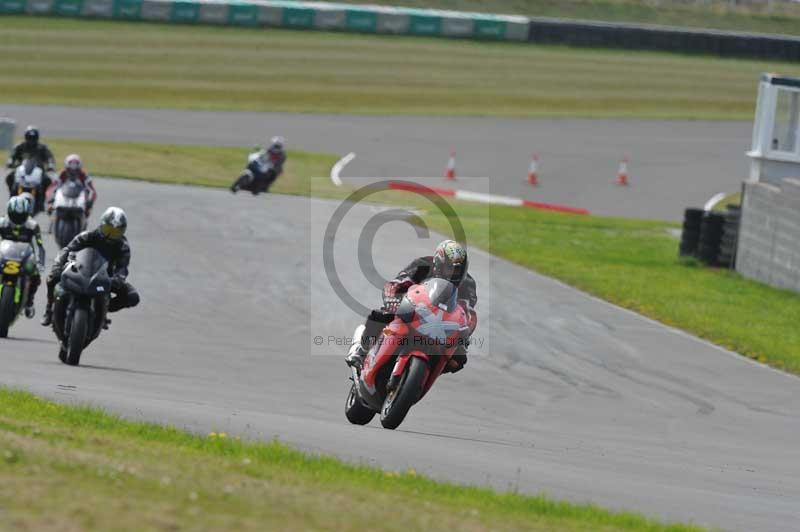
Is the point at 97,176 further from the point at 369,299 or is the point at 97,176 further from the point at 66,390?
the point at 66,390

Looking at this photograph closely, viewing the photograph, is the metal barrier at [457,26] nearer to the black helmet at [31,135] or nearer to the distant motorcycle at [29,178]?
the black helmet at [31,135]

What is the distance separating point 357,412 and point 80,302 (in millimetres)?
3212

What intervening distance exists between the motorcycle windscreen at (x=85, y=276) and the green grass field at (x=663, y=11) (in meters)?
56.2

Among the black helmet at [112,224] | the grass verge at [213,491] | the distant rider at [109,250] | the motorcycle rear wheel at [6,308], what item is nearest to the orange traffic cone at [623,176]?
the motorcycle rear wheel at [6,308]

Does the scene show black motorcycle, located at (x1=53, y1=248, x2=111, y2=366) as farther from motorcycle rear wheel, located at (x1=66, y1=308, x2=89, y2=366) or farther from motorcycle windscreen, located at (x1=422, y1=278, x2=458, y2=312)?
motorcycle windscreen, located at (x1=422, y1=278, x2=458, y2=312)

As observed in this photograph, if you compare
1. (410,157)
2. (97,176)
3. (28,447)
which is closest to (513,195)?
(410,157)

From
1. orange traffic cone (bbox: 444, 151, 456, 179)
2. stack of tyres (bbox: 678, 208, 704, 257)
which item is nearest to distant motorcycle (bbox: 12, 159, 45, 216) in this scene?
stack of tyres (bbox: 678, 208, 704, 257)

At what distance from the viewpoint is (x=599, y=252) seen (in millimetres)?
27094

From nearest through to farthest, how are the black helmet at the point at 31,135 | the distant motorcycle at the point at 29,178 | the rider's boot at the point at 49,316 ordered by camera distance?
the rider's boot at the point at 49,316
the distant motorcycle at the point at 29,178
the black helmet at the point at 31,135

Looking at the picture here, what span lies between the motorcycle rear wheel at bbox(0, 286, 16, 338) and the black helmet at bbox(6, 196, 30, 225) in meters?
0.79

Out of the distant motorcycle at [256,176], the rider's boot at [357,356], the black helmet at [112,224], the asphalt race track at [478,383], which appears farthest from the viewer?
the distant motorcycle at [256,176]

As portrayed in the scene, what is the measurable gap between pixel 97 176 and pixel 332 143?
40.1 ft

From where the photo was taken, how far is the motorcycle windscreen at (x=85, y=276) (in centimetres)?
1320

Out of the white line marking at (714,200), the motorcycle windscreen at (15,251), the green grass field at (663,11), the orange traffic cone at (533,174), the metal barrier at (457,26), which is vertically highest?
the green grass field at (663,11)
